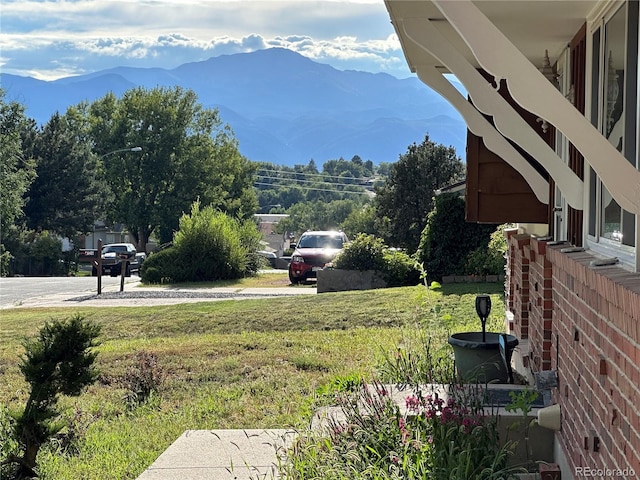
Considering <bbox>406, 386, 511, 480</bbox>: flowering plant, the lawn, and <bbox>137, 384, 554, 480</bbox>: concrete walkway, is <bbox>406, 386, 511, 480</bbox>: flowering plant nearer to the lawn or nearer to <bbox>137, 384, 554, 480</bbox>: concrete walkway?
<bbox>137, 384, 554, 480</bbox>: concrete walkway

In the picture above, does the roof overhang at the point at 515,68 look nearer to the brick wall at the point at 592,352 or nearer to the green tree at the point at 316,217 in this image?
the brick wall at the point at 592,352

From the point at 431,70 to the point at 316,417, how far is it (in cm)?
286

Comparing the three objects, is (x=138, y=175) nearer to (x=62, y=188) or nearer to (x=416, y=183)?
(x=62, y=188)

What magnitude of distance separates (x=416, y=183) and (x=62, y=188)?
75.9 ft

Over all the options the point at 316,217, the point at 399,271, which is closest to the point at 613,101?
the point at 399,271

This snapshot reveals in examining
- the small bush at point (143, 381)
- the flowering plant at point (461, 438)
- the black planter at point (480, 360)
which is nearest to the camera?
the flowering plant at point (461, 438)

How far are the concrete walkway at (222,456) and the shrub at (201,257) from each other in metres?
19.7

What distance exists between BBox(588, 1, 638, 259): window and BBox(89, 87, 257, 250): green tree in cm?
4992

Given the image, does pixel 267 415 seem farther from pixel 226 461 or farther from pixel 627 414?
pixel 627 414

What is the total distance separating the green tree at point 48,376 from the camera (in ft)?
18.4

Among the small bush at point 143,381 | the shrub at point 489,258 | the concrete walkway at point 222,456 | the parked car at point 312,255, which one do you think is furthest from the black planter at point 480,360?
the parked car at point 312,255

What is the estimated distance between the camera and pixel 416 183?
34.8 metres

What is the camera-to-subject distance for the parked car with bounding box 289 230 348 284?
23.2 metres

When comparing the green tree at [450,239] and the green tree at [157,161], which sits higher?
the green tree at [157,161]
